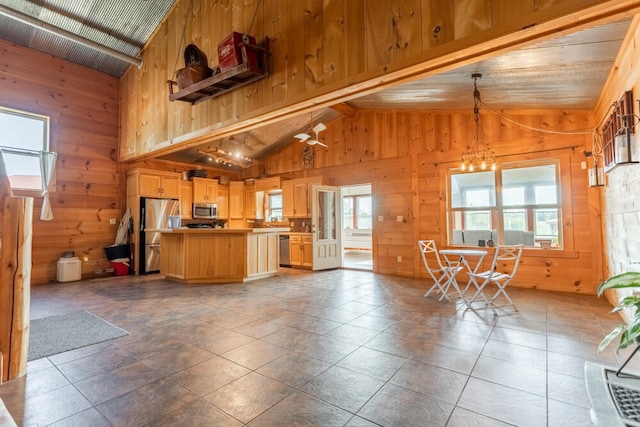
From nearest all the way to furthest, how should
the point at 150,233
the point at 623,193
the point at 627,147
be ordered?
the point at 627,147 < the point at 623,193 < the point at 150,233

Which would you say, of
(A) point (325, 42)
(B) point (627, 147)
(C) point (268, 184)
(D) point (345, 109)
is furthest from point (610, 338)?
(C) point (268, 184)

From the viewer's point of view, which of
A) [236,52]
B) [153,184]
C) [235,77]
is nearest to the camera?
[236,52]

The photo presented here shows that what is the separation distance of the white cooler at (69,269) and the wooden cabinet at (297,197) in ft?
14.4

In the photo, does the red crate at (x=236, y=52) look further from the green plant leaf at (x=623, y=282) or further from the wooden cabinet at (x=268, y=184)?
the wooden cabinet at (x=268, y=184)

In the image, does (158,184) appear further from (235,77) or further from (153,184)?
(235,77)

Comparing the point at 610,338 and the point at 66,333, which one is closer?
the point at 610,338

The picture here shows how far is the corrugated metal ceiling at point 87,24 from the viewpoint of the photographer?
485 centimetres

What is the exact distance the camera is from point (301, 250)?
736 centimetres

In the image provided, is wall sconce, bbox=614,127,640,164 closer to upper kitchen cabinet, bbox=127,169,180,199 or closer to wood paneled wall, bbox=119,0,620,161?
wood paneled wall, bbox=119,0,620,161

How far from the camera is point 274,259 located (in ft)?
20.5

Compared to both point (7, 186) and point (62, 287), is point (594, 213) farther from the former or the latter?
point (62, 287)

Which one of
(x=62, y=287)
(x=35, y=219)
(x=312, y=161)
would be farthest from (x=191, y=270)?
(x=312, y=161)

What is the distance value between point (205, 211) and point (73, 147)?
296 cm

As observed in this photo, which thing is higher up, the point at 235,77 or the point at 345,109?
the point at 345,109
